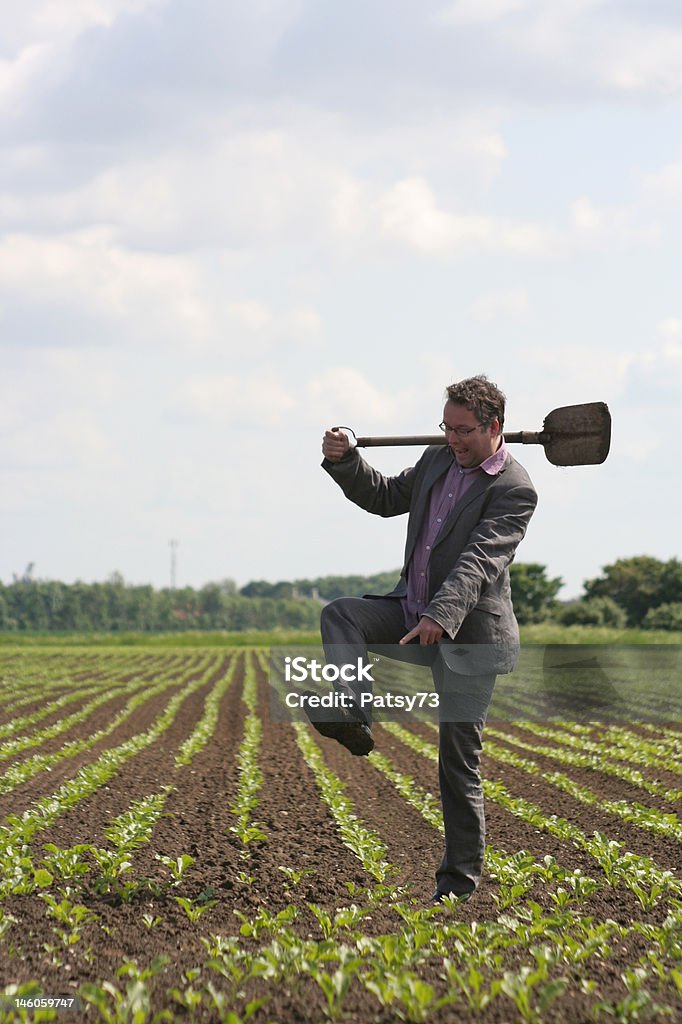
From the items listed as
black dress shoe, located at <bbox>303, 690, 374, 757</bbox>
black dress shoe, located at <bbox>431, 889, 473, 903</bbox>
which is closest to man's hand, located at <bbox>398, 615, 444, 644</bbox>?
black dress shoe, located at <bbox>303, 690, 374, 757</bbox>

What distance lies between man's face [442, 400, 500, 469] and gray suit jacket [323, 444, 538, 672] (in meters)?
0.12

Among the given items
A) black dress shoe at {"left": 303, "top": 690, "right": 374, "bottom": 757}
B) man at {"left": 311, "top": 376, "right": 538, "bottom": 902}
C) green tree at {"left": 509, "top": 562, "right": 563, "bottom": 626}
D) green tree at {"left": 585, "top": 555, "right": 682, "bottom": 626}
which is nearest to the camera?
black dress shoe at {"left": 303, "top": 690, "right": 374, "bottom": 757}

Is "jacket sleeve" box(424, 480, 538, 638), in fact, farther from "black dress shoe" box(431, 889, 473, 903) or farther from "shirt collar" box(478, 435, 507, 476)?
"black dress shoe" box(431, 889, 473, 903)

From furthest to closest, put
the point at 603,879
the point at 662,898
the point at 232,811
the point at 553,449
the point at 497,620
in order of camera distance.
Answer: the point at 232,811 → the point at 603,879 → the point at 662,898 → the point at 553,449 → the point at 497,620

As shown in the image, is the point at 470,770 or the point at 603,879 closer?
the point at 470,770

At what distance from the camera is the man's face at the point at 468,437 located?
5.49 metres

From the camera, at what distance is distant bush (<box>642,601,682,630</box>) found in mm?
55875

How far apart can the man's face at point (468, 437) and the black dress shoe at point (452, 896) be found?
7.28 ft

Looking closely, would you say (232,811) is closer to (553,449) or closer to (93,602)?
(553,449)

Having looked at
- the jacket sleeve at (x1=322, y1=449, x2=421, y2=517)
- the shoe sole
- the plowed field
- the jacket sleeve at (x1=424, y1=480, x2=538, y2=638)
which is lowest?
the plowed field

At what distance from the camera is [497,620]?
562 cm

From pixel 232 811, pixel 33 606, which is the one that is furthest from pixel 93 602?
pixel 232 811

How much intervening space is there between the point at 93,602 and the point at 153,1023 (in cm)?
11891

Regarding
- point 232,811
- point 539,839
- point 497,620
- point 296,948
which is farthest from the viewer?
point 232,811
